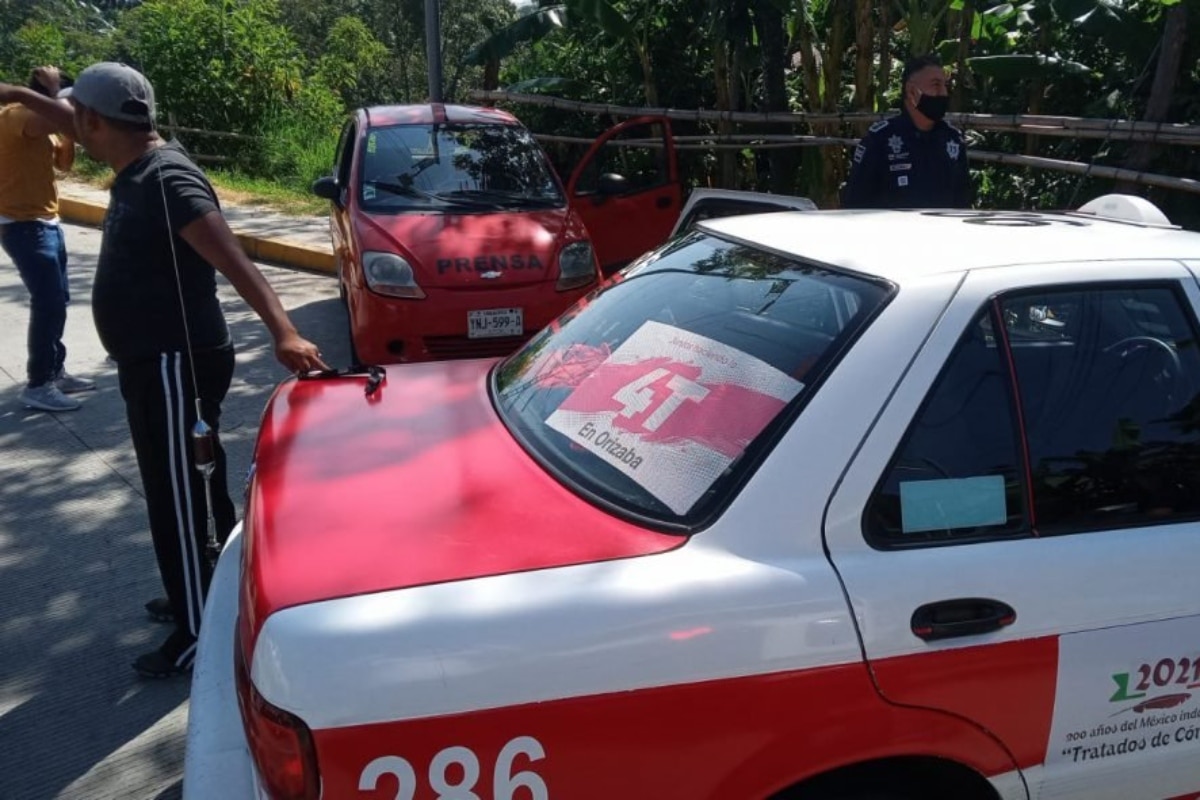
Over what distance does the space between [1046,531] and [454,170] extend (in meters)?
5.56

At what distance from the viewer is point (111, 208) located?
10.5ft

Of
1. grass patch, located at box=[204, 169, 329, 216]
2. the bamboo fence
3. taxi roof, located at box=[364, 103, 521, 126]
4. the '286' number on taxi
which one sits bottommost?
grass patch, located at box=[204, 169, 329, 216]

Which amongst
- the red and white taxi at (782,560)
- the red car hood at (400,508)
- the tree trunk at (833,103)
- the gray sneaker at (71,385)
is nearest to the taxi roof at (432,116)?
the gray sneaker at (71,385)

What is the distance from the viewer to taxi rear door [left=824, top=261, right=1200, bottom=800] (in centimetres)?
198

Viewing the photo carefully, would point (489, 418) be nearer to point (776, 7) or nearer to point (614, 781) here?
point (614, 781)

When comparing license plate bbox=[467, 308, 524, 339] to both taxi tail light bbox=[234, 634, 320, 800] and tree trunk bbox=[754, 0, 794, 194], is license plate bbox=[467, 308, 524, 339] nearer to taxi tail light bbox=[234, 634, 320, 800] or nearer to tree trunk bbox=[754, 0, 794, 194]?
taxi tail light bbox=[234, 634, 320, 800]

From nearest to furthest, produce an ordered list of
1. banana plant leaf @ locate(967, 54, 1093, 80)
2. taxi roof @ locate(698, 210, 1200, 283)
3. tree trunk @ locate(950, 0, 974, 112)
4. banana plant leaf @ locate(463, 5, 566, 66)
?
taxi roof @ locate(698, 210, 1200, 283)
banana plant leaf @ locate(967, 54, 1093, 80)
tree trunk @ locate(950, 0, 974, 112)
banana plant leaf @ locate(463, 5, 566, 66)

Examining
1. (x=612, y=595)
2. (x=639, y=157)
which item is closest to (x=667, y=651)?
(x=612, y=595)

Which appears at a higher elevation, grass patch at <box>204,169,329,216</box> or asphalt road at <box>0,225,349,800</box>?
grass patch at <box>204,169,329,216</box>

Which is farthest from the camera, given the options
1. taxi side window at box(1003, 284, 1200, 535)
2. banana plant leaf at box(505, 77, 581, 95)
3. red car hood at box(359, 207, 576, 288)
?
banana plant leaf at box(505, 77, 581, 95)

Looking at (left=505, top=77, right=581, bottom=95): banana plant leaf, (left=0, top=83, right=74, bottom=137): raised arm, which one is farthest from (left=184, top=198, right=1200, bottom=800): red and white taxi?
(left=505, top=77, right=581, bottom=95): banana plant leaf

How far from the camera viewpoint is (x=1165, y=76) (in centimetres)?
738

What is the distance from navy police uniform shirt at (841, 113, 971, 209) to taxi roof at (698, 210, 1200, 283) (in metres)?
1.79

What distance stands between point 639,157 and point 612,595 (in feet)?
36.6
